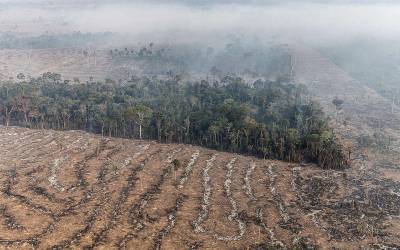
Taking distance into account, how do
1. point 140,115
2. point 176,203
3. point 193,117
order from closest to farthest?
point 176,203 → point 140,115 → point 193,117

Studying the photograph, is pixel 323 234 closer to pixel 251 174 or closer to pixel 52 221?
pixel 251 174

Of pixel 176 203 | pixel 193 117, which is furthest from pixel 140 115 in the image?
pixel 176 203

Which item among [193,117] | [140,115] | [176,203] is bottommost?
[176,203]

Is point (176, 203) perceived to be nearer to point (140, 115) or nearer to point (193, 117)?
point (140, 115)

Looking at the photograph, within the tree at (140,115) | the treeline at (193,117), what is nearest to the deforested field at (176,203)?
the treeline at (193,117)

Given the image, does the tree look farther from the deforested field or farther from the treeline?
the deforested field

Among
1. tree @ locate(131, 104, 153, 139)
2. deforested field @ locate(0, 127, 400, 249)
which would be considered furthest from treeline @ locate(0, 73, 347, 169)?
deforested field @ locate(0, 127, 400, 249)

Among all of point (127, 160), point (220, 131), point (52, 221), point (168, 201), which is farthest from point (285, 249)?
point (220, 131)
